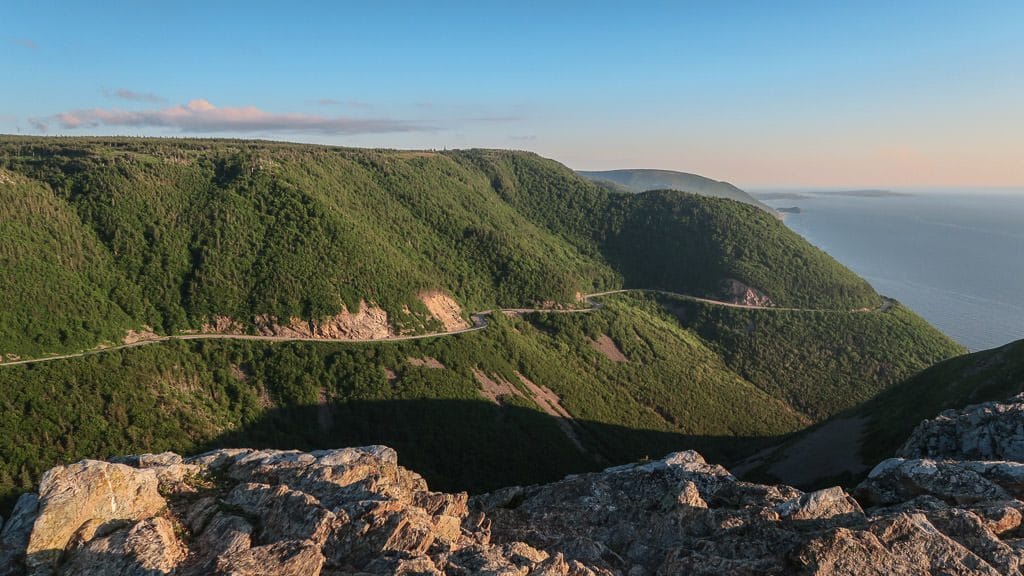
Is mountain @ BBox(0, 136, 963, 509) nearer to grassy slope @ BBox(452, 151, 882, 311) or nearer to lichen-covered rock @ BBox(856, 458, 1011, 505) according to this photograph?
grassy slope @ BBox(452, 151, 882, 311)

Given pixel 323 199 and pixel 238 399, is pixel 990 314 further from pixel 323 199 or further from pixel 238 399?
pixel 238 399

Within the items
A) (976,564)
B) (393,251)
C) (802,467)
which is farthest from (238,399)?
(976,564)

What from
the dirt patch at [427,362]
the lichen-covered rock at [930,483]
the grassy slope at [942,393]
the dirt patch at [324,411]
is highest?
the lichen-covered rock at [930,483]

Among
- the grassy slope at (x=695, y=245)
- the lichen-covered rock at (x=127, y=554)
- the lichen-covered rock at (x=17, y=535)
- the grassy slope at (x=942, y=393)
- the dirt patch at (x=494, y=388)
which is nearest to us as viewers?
the lichen-covered rock at (x=127, y=554)

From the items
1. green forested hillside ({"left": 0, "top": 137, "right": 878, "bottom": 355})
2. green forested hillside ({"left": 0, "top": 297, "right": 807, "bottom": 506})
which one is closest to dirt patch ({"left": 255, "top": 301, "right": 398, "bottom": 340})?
green forested hillside ({"left": 0, "top": 137, "right": 878, "bottom": 355})

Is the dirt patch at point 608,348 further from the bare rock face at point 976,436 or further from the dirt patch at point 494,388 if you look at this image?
the bare rock face at point 976,436

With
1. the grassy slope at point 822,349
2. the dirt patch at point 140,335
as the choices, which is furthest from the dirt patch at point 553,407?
the dirt patch at point 140,335
